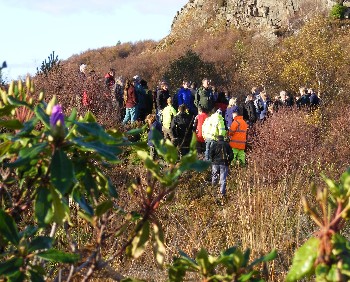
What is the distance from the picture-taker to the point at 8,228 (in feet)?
6.19

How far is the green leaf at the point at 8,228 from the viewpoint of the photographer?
1880mm

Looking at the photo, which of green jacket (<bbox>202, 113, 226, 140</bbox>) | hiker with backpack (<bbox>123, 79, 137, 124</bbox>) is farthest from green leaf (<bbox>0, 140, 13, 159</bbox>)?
hiker with backpack (<bbox>123, 79, 137, 124</bbox>)

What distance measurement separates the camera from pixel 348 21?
1570 inches

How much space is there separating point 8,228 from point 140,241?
40cm

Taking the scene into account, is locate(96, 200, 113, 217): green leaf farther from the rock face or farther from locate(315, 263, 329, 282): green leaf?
the rock face

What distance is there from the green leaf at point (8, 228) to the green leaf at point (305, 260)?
2.59 ft

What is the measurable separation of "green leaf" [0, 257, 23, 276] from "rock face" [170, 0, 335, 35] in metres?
43.6

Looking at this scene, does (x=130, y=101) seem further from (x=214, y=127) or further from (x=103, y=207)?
(x=103, y=207)

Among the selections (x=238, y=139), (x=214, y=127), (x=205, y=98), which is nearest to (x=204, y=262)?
(x=214, y=127)

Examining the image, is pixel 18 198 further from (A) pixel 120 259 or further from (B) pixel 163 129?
(B) pixel 163 129

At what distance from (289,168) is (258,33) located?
34.8 m

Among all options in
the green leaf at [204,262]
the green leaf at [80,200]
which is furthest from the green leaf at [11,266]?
the green leaf at [204,262]

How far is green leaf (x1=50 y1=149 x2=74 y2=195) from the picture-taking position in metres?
1.70

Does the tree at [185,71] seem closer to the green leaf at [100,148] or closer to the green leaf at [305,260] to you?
the green leaf at [100,148]
